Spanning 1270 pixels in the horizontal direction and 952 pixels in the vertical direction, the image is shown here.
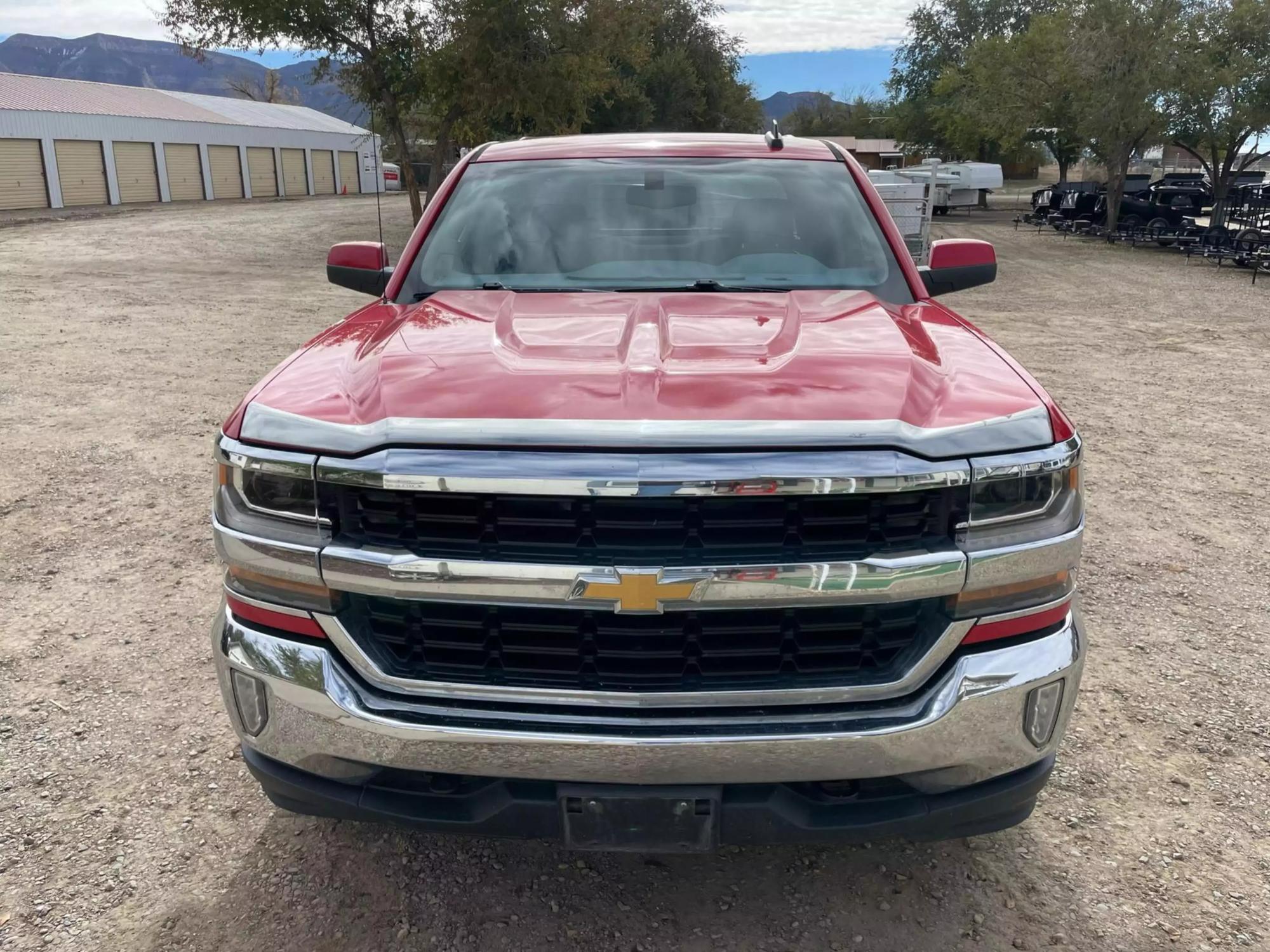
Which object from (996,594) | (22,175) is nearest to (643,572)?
(996,594)

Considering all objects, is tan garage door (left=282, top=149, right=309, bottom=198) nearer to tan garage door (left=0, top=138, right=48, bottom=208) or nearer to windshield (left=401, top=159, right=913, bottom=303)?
tan garage door (left=0, top=138, right=48, bottom=208)

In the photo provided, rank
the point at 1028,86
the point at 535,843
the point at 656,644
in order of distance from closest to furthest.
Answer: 1. the point at 656,644
2. the point at 535,843
3. the point at 1028,86

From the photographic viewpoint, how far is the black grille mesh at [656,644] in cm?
209

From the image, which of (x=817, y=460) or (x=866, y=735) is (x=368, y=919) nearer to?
(x=866, y=735)

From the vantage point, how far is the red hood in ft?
6.73

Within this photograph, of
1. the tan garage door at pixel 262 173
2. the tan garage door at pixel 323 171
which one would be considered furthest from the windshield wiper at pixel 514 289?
the tan garage door at pixel 323 171

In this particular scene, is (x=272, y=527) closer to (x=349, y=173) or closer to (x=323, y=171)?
(x=323, y=171)

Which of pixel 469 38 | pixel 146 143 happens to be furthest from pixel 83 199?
pixel 469 38

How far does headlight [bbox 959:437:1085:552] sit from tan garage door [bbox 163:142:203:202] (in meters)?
51.7

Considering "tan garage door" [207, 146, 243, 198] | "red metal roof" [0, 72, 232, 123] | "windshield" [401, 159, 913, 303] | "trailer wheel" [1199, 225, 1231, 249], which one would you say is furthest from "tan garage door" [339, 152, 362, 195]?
"windshield" [401, 159, 913, 303]

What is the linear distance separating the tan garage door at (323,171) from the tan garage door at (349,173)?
27.7 inches

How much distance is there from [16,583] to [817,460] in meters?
4.04

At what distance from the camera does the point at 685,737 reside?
202 centimetres

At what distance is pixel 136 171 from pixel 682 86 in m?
24.7
